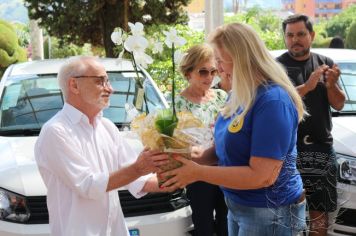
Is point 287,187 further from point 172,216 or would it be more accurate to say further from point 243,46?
point 172,216

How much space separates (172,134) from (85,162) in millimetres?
486

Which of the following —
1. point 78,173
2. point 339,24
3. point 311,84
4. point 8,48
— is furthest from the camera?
point 339,24

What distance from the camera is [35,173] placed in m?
3.73

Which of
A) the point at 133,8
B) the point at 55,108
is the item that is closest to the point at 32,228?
the point at 55,108

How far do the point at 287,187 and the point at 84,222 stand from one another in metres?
0.97

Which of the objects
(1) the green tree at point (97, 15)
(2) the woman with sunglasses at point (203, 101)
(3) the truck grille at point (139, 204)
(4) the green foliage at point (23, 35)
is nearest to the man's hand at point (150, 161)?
(3) the truck grille at point (139, 204)

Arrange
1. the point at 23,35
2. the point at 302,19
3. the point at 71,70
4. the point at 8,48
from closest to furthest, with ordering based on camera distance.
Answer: the point at 71,70
the point at 302,19
the point at 8,48
the point at 23,35

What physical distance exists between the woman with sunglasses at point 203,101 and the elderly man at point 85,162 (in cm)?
129

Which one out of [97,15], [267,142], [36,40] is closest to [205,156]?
[267,142]

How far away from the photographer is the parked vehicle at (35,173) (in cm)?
363

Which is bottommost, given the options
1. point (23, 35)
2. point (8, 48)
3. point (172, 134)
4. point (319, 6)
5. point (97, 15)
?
point (23, 35)

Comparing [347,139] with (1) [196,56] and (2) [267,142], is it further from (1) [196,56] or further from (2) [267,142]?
(2) [267,142]

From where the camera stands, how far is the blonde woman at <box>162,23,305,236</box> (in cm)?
222

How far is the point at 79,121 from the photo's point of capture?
2.62 metres
